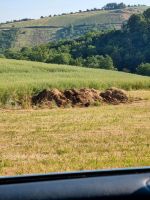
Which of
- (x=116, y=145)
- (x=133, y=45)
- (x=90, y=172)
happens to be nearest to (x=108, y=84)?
(x=116, y=145)

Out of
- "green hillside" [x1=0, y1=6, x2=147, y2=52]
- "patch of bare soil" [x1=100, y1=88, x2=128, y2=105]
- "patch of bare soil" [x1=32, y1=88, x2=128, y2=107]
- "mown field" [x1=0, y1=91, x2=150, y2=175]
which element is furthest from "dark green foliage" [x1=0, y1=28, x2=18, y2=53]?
"mown field" [x1=0, y1=91, x2=150, y2=175]

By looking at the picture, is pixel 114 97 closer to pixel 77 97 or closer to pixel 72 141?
pixel 77 97

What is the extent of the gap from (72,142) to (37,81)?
17.7 m

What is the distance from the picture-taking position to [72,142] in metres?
11.1

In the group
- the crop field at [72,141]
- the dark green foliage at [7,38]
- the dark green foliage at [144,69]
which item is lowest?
the dark green foliage at [144,69]

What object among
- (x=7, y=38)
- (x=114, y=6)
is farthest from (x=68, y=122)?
(x=114, y=6)

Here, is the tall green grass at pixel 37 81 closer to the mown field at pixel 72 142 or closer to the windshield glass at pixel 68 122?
the windshield glass at pixel 68 122

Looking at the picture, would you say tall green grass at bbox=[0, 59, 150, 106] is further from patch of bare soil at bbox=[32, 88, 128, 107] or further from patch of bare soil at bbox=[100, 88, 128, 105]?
patch of bare soil at bbox=[100, 88, 128, 105]

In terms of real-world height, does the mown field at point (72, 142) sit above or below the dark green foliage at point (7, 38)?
below

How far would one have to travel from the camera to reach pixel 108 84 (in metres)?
31.6

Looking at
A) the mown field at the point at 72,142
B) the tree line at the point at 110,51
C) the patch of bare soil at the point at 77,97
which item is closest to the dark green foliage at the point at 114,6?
the tree line at the point at 110,51

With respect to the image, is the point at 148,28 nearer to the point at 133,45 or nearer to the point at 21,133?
the point at 133,45

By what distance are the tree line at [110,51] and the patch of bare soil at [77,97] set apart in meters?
38.7

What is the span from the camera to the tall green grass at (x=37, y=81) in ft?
81.0
